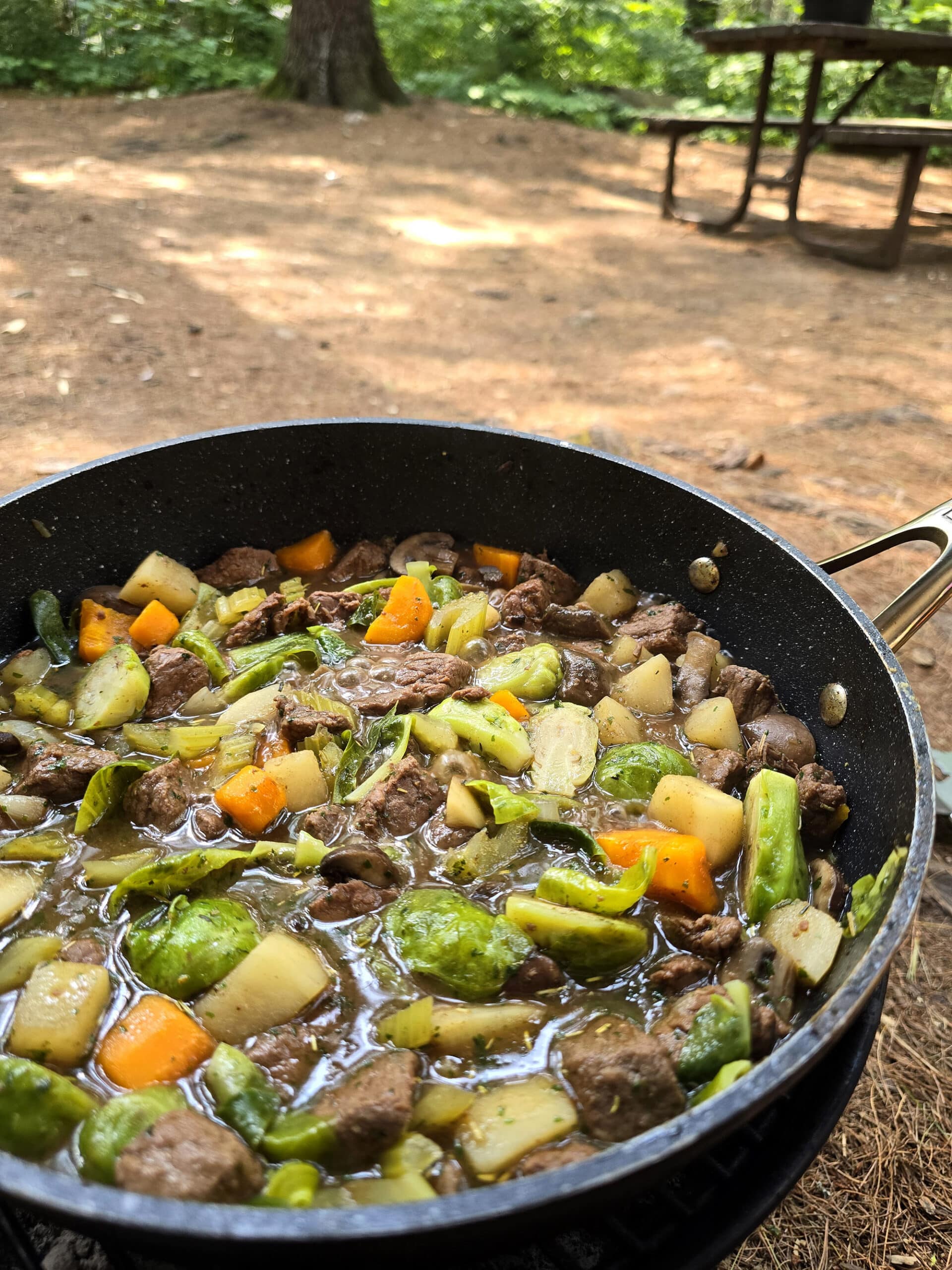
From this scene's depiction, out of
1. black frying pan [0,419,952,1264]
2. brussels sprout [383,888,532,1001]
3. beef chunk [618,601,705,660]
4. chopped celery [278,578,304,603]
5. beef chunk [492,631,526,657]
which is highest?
black frying pan [0,419,952,1264]

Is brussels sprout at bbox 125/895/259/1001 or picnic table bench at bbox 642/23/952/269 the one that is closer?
brussels sprout at bbox 125/895/259/1001

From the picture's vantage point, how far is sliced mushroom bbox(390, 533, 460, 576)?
3230 mm

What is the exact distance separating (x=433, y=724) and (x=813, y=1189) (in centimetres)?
157

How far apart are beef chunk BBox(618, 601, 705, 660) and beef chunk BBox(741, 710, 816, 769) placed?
37 cm

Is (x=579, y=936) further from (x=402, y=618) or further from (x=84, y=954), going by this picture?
(x=402, y=618)

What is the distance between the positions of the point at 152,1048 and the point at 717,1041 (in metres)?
1.05

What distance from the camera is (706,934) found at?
6.29 ft

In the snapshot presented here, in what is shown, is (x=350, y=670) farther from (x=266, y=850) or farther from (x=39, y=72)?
(x=39, y=72)

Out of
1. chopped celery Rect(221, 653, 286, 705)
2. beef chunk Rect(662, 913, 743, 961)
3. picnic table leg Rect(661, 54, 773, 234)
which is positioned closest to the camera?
beef chunk Rect(662, 913, 743, 961)

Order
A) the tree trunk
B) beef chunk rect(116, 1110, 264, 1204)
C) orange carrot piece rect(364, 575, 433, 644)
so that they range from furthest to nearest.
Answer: the tree trunk → orange carrot piece rect(364, 575, 433, 644) → beef chunk rect(116, 1110, 264, 1204)

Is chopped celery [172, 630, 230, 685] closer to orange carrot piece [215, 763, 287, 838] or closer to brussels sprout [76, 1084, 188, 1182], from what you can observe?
orange carrot piece [215, 763, 287, 838]

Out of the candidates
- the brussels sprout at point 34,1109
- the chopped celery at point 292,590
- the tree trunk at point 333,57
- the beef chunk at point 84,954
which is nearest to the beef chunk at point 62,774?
the beef chunk at point 84,954

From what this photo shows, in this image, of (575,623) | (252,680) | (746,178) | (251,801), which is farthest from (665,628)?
(746,178)

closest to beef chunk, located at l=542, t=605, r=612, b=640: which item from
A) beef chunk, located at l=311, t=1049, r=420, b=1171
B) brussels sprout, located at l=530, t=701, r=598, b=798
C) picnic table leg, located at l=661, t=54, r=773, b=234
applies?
brussels sprout, located at l=530, t=701, r=598, b=798
